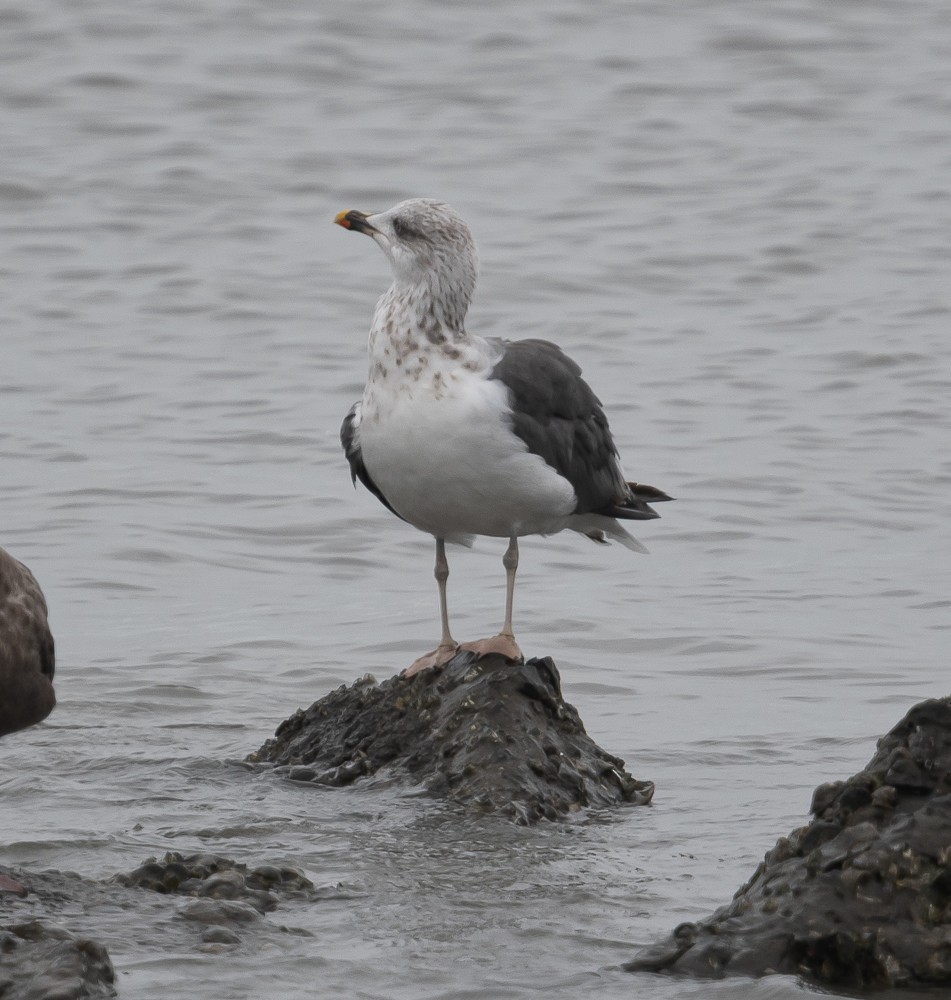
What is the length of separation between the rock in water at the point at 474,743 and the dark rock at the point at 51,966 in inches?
77.1

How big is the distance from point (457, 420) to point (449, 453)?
116 mm

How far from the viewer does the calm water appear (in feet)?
20.6

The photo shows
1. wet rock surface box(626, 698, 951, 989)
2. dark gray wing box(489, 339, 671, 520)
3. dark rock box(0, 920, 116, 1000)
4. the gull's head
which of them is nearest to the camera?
dark rock box(0, 920, 116, 1000)

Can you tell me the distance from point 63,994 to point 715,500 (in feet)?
27.2

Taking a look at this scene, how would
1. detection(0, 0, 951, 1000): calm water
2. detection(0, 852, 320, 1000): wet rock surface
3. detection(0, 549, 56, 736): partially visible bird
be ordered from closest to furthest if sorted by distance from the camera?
detection(0, 852, 320, 1000): wet rock surface < detection(0, 549, 56, 736): partially visible bird < detection(0, 0, 951, 1000): calm water

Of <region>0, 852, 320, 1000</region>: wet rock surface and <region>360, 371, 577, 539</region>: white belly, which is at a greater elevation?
<region>360, 371, 577, 539</region>: white belly

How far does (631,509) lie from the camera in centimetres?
782

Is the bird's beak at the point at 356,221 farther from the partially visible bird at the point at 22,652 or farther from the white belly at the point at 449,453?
the partially visible bird at the point at 22,652

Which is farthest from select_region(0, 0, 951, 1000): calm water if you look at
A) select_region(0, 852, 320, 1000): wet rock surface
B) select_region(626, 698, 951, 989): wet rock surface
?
select_region(626, 698, 951, 989): wet rock surface

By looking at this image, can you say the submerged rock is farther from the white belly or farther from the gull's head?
the gull's head

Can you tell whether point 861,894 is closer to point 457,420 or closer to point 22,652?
point 457,420

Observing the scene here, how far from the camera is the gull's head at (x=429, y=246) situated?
7.22 metres

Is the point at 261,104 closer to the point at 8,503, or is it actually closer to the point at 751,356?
the point at 751,356

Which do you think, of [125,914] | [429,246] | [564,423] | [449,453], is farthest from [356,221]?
[125,914]
